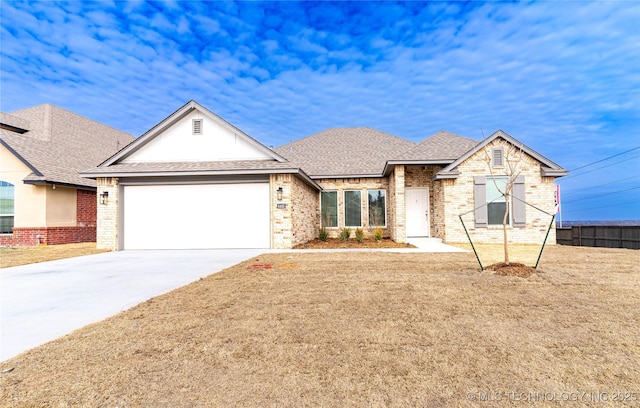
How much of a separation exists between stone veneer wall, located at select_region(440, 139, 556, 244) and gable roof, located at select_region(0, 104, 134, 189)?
18814 millimetres

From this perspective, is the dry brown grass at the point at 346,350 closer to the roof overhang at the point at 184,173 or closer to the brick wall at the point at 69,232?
the roof overhang at the point at 184,173

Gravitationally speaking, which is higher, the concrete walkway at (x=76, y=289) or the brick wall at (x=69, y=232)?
the brick wall at (x=69, y=232)

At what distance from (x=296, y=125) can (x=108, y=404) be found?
3027 centimetres

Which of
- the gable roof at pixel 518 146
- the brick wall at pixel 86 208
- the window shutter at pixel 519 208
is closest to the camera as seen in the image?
the gable roof at pixel 518 146

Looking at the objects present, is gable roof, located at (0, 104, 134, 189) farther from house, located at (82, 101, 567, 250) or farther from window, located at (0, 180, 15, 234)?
house, located at (82, 101, 567, 250)

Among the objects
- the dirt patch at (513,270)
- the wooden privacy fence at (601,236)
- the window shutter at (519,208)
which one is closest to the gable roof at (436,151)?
the window shutter at (519,208)

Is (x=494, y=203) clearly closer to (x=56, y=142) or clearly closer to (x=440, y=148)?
(x=440, y=148)

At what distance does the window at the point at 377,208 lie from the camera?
628 inches

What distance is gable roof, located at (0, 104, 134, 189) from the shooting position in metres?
14.3

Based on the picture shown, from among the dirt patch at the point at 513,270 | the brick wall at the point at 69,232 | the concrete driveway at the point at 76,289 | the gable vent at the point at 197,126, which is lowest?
the concrete driveway at the point at 76,289

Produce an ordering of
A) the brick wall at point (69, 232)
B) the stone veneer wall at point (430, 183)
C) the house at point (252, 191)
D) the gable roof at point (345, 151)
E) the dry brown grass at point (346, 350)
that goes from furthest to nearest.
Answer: the gable roof at point (345, 151) → the stone veneer wall at point (430, 183) → the brick wall at point (69, 232) → the house at point (252, 191) → the dry brown grass at point (346, 350)

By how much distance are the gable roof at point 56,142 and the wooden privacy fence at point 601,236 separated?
26.0 m

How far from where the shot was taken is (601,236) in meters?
14.1

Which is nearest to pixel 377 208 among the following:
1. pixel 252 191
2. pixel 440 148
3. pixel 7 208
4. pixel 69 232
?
pixel 440 148
